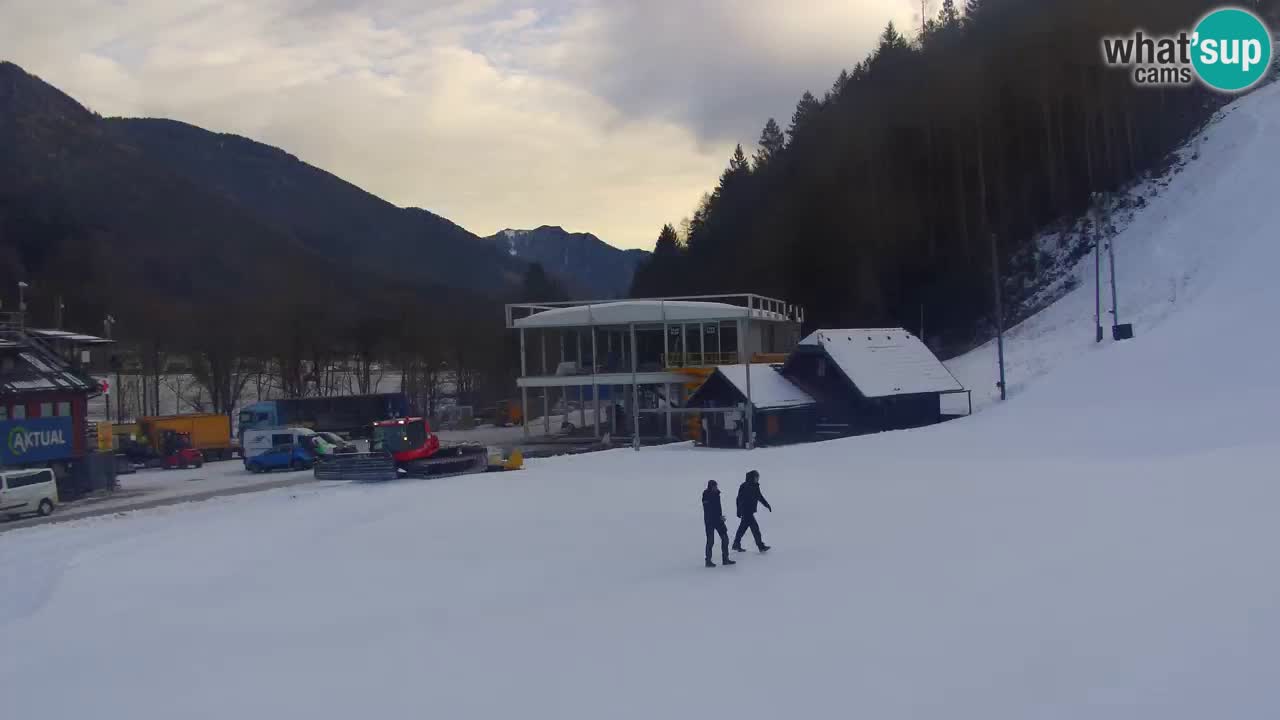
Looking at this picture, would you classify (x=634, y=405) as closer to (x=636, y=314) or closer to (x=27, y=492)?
(x=636, y=314)

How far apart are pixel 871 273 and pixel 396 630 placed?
54.9m

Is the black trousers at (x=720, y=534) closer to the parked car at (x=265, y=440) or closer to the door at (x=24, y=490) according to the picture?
the door at (x=24, y=490)

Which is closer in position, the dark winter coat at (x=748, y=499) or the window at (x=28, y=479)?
the dark winter coat at (x=748, y=499)

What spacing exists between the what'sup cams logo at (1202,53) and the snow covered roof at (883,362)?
1225 inches

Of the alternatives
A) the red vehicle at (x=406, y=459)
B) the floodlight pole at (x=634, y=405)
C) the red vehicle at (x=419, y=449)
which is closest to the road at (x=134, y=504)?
the red vehicle at (x=406, y=459)

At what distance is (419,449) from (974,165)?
46.8 metres

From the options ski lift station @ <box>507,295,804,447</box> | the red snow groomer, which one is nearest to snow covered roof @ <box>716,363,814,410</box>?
ski lift station @ <box>507,295,804,447</box>

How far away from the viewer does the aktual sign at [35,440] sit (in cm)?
3070

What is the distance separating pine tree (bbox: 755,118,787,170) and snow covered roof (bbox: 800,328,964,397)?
6035cm

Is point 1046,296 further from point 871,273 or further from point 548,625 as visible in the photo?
point 548,625

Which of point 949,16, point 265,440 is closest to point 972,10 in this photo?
point 949,16

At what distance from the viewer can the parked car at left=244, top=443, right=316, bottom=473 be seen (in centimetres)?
3738

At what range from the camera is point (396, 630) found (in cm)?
1199

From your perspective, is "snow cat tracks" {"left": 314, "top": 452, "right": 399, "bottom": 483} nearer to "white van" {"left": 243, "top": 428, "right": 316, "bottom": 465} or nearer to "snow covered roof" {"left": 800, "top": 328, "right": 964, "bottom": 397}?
"white van" {"left": 243, "top": 428, "right": 316, "bottom": 465}
